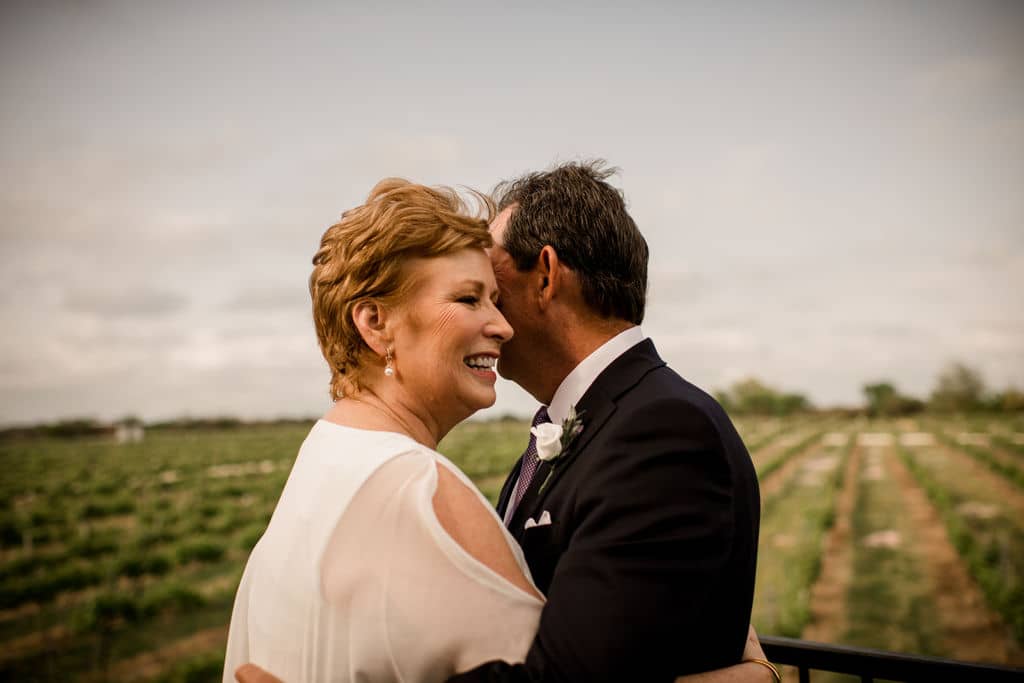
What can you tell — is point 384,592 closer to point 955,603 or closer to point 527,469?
point 527,469

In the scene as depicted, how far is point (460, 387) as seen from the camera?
2074mm

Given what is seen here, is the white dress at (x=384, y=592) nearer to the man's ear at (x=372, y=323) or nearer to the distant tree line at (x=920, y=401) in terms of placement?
the man's ear at (x=372, y=323)

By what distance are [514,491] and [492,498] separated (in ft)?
78.2

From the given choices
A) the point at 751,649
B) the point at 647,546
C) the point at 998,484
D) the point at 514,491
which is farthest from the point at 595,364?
the point at 998,484

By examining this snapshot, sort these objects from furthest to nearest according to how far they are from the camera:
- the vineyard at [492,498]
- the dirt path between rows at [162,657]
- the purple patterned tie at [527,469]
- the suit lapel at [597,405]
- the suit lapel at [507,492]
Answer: the vineyard at [492,498], the dirt path between rows at [162,657], the suit lapel at [507,492], the purple patterned tie at [527,469], the suit lapel at [597,405]

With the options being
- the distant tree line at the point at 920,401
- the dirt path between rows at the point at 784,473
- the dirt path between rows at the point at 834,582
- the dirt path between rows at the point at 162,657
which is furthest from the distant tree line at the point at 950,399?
the dirt path between rows at the point at 162,657

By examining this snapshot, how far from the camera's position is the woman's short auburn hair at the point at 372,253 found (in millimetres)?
1967

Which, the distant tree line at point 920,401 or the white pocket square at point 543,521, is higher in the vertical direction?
the white pocket square at point 543,521

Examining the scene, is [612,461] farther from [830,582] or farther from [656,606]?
[830,582]

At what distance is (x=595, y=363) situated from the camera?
7.38ft

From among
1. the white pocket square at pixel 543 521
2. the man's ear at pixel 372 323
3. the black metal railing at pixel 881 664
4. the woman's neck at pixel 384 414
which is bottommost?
the black metal railing at pixel 881 664

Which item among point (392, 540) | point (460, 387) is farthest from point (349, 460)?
point (460, 387)

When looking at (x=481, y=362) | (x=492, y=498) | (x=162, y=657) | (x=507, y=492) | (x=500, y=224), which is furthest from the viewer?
(x=492, y=498)

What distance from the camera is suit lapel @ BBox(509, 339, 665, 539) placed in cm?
205
